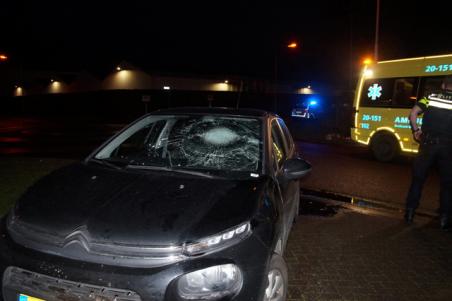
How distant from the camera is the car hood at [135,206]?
2355 mm

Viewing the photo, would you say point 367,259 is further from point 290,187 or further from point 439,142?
point 439,142

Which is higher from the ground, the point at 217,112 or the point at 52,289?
the point at 217,112

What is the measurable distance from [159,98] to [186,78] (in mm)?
8000

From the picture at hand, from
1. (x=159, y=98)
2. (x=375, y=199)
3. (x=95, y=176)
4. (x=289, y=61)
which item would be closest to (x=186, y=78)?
(x=159, y=98)

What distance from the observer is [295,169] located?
3.60 m

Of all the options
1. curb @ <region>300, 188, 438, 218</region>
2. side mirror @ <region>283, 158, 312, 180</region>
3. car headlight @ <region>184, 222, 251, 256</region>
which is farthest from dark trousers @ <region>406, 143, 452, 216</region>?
car headlight @ <region>184, 222, 251, 256</region>

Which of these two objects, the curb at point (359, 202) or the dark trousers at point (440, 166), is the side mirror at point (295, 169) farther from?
the curb at point (359, 202)

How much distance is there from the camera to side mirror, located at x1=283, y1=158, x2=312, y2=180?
356 centimetres

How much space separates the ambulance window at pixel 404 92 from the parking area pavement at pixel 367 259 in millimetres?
5450

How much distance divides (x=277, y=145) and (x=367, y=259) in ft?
5.33

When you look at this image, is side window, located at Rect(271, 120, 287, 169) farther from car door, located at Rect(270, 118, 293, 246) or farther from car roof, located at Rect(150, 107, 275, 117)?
car roof, located at Rect(150, 107, 275, 117)

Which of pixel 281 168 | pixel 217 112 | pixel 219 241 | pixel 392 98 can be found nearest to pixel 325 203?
pixel 281 168

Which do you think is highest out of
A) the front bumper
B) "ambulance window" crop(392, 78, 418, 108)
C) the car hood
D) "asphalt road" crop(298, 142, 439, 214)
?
"ambulance window" crop(392, 78, 418, 108)

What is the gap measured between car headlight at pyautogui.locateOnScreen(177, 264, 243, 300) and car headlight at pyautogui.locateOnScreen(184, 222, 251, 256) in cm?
11
